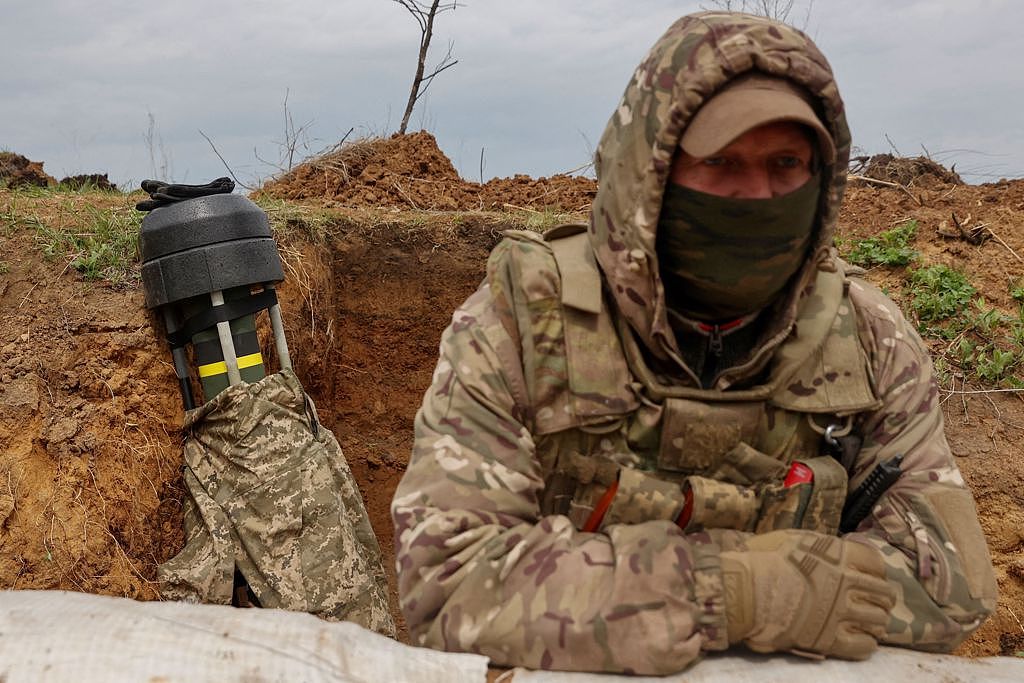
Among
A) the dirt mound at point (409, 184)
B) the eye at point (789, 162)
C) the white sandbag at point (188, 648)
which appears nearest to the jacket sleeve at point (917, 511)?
the eye at point (789, 162)

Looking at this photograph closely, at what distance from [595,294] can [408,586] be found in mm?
759

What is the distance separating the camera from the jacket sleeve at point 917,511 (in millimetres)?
1817

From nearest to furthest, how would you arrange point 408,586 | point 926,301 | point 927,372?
point 408,586, point 927,372, point 926,301

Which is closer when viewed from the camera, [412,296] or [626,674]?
[626,674]

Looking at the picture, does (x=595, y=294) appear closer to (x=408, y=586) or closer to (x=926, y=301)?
(x=408, y=586)

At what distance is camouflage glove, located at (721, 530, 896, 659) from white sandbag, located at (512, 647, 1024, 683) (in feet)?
0.10

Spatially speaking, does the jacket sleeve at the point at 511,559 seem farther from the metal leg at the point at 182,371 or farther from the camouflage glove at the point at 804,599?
the metal leg at the point at 182,371

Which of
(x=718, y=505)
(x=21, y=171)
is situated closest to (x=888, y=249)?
(x=718, y=505)

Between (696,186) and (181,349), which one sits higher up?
(696,186)

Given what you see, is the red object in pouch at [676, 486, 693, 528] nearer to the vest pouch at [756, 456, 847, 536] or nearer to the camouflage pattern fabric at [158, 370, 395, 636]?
the vest pouch at [756, 456, 847, 536]

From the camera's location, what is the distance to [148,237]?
148 inches

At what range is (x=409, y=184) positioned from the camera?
6277mm

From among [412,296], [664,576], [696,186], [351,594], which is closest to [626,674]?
[664,576]

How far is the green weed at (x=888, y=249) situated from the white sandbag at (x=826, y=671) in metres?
3.37
